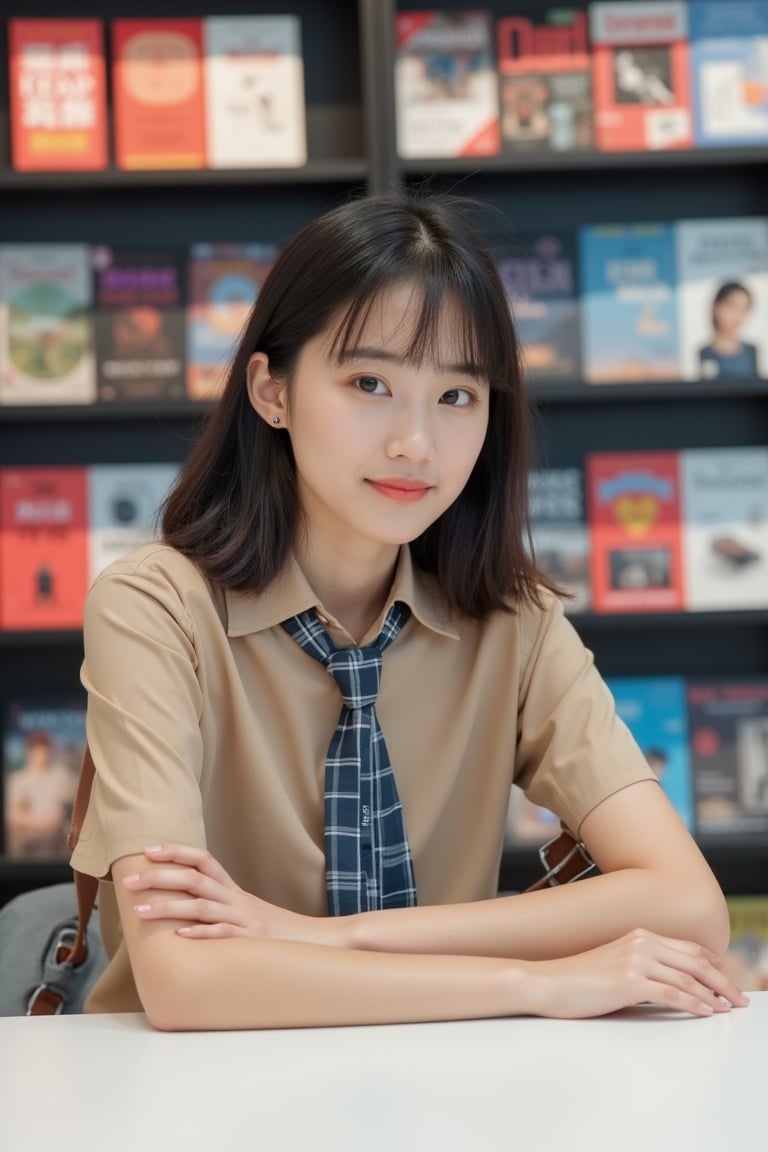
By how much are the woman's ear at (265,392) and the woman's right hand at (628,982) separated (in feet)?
2.25

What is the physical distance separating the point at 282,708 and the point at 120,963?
1.02 feet

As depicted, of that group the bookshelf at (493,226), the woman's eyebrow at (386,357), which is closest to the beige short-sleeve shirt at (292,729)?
the woman's eyebrow at (386,357)

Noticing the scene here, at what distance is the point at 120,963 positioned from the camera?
139 centimetres

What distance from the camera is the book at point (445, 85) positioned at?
2.91 m

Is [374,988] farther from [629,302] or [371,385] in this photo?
[629,302]

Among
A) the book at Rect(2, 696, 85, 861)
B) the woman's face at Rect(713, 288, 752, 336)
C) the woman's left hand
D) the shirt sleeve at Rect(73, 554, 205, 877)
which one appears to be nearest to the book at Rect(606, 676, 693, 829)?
the woman's face at Rect(713, 288, 752, 336)

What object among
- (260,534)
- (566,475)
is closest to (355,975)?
(260,534)

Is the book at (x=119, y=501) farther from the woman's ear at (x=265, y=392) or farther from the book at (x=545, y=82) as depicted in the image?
the woman's ear at (x=265, y=392)

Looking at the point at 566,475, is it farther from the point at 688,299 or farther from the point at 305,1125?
the point at 305,1125

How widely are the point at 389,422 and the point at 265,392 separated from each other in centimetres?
19

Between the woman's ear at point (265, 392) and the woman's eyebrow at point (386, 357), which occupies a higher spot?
the woman's eyebrow at point (386, 357)

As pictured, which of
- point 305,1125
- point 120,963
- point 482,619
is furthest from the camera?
point 482,619

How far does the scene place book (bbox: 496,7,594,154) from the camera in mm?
2939

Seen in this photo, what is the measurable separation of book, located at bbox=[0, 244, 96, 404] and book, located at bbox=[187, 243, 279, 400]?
0.23m
